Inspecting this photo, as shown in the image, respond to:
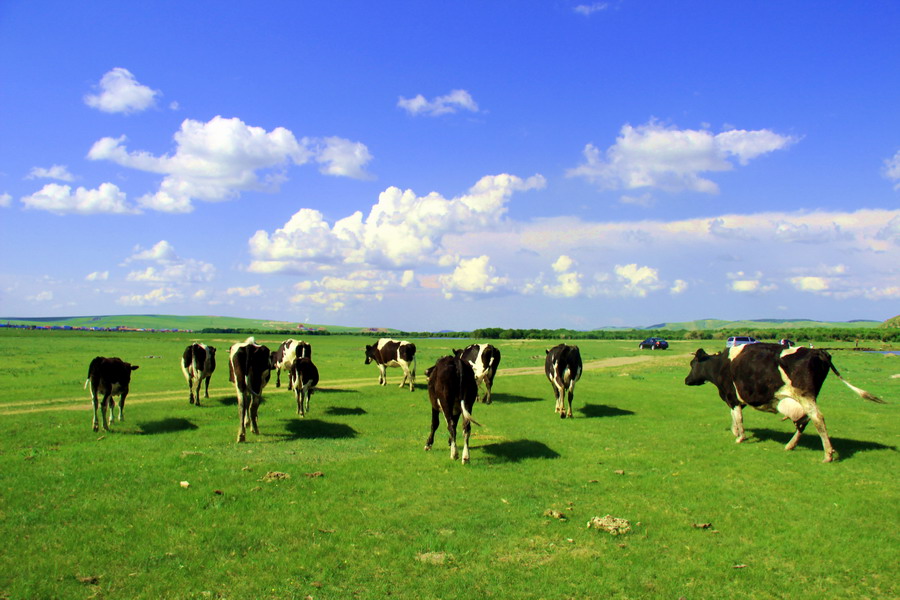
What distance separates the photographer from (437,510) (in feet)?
28.6

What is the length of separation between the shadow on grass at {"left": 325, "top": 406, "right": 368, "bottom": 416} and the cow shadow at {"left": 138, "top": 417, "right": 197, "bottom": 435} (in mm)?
4654

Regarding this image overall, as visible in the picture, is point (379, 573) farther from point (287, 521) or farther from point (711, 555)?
point (711, 555)

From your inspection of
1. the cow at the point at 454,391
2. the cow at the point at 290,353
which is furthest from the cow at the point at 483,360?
the cow at the point at 454,391

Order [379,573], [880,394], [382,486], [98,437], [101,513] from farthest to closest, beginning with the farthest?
1. [880,394]
2. [98,437]
3. [382,486]
4. [101,513]
5. [379,573]

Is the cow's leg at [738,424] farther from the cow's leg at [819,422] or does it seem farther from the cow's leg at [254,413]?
the cow's leg at [254,413]

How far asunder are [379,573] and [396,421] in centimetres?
1106

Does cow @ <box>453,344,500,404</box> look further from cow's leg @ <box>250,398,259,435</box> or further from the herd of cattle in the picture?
cow's leg @ <box>250,398,259,435</box>

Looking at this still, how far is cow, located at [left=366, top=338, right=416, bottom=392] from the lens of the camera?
83.4 feet

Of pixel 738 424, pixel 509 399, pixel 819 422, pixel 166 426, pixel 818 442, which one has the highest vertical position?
pixel 819 422

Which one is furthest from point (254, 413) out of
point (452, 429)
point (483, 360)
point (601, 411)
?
point (601, 411)

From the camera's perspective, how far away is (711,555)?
7078mm

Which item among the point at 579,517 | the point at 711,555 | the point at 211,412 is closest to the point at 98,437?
the point at 211,412

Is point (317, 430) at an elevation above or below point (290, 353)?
below

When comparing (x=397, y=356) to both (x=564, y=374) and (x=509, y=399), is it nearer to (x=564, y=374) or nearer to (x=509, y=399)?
(x=509, y=399)
